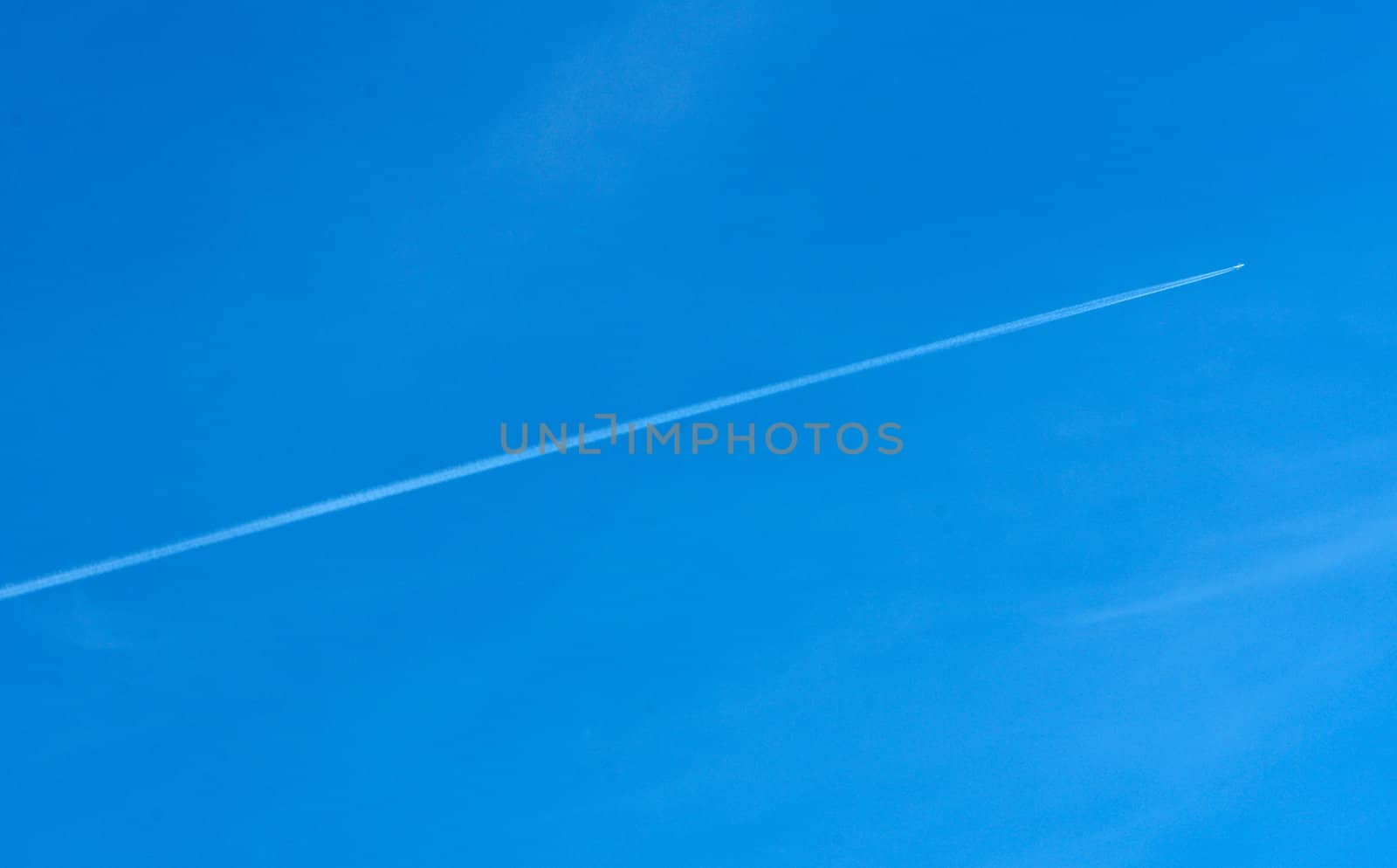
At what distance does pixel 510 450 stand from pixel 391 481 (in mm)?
2823

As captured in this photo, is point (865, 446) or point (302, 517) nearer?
point (302, 517)

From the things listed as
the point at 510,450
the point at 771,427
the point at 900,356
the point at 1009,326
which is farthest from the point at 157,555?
the point at 1009,326

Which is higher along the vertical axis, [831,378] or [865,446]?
[831,378]

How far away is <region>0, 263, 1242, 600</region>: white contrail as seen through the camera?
1933cm

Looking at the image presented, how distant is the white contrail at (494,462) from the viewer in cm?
1933

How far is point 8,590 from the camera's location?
19094 mm

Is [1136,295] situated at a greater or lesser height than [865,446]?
greater

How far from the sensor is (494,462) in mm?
19828

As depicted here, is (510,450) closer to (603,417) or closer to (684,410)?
(603,417)

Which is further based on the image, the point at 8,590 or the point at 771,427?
the point at 771,427

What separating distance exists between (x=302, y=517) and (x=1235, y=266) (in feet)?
76.1

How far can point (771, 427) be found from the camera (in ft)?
67.8

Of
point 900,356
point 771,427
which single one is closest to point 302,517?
point 771,427

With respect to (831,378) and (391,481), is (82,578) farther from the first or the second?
(831,378)
